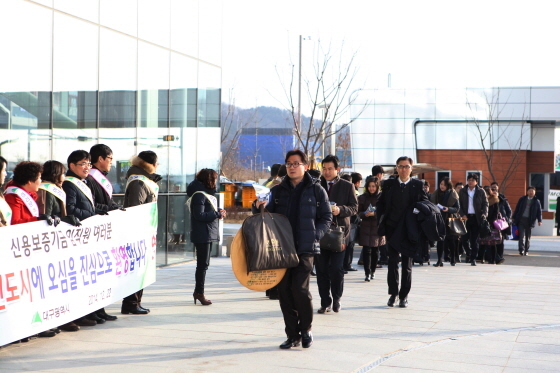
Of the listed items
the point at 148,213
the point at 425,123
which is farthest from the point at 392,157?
the point at 148,213

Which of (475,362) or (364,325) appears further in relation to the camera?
(364,325)

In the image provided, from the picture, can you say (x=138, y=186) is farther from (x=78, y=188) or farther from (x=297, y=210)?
(x=297, y=210)

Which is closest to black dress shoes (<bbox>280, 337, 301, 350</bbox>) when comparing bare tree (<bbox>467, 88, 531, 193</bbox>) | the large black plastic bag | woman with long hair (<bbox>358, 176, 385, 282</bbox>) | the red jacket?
the large black plastic bag

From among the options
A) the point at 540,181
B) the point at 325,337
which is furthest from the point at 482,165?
the point at 325,337

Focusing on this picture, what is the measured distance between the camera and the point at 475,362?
21.6ft

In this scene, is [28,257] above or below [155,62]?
below

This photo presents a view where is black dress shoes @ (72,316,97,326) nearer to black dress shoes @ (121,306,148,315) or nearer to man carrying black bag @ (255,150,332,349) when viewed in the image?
black dress shoes @ (121,306,148,315)

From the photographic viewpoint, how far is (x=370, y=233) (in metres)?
13.2

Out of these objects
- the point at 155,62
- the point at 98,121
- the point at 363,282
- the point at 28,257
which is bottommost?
the point at 363,282

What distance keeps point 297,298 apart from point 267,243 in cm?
61

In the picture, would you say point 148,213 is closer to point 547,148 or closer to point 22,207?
point 22,207

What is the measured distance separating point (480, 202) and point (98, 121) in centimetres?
885

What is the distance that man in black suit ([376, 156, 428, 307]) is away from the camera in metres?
9.49

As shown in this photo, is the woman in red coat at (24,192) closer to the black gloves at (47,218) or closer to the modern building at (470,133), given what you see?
the black gloves at (47,218)
